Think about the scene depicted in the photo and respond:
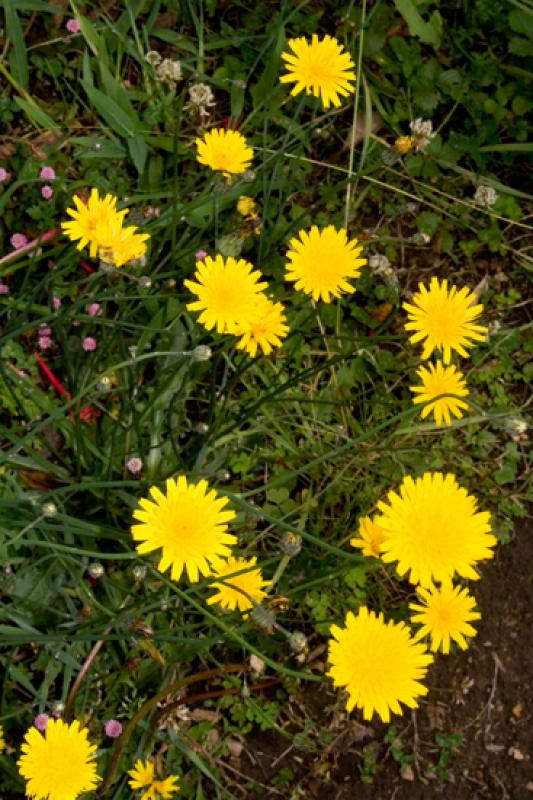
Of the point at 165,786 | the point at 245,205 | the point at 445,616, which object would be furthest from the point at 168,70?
the point at 165,786

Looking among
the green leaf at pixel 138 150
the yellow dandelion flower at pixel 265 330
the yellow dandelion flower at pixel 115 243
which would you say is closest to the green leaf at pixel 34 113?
the green leaf at pixel 138 150

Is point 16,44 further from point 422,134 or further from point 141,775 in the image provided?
point 141,775

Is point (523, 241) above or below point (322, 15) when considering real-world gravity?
below

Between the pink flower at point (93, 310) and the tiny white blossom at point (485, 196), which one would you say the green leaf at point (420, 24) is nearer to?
the tiny white blossom at point (485, 196)

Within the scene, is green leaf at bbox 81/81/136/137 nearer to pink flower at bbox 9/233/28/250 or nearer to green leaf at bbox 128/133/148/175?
green leaf at bbox 128/133/148/175

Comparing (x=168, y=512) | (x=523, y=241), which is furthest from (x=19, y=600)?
(x=523, y=241)

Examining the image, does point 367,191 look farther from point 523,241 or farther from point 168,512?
point 168,512
